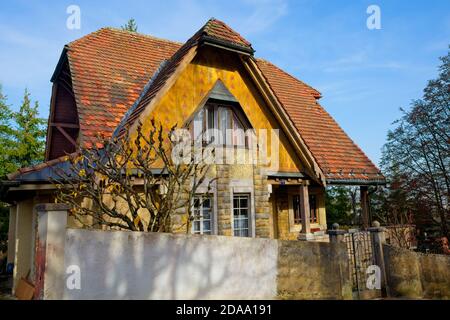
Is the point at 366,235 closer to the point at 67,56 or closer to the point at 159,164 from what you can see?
the point at 159,164

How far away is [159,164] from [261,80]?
425 centimetres

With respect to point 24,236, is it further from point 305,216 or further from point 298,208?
point 298,208

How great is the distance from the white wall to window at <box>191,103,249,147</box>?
14.2 ft

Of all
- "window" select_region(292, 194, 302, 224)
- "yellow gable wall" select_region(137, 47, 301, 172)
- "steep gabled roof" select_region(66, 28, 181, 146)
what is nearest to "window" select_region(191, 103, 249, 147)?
"yellow gable wall" select_region(137, 47, 301, 172)

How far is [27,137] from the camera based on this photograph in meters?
21.7

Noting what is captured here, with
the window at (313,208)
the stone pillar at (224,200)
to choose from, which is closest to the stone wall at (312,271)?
the stone pillar at (224,200)

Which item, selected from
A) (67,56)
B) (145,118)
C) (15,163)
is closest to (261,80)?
(145,118)

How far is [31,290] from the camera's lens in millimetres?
4809

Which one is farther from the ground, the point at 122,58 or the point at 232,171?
the point at 122,58

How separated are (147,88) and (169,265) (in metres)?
7.42

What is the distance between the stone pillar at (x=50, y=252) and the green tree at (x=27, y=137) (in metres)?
18.9

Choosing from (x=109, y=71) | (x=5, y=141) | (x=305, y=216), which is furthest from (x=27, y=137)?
(x=305, y=216)

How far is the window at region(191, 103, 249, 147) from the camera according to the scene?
1013 cm

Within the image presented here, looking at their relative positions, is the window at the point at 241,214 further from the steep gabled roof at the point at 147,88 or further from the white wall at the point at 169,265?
the white wall at the point at 169,265
